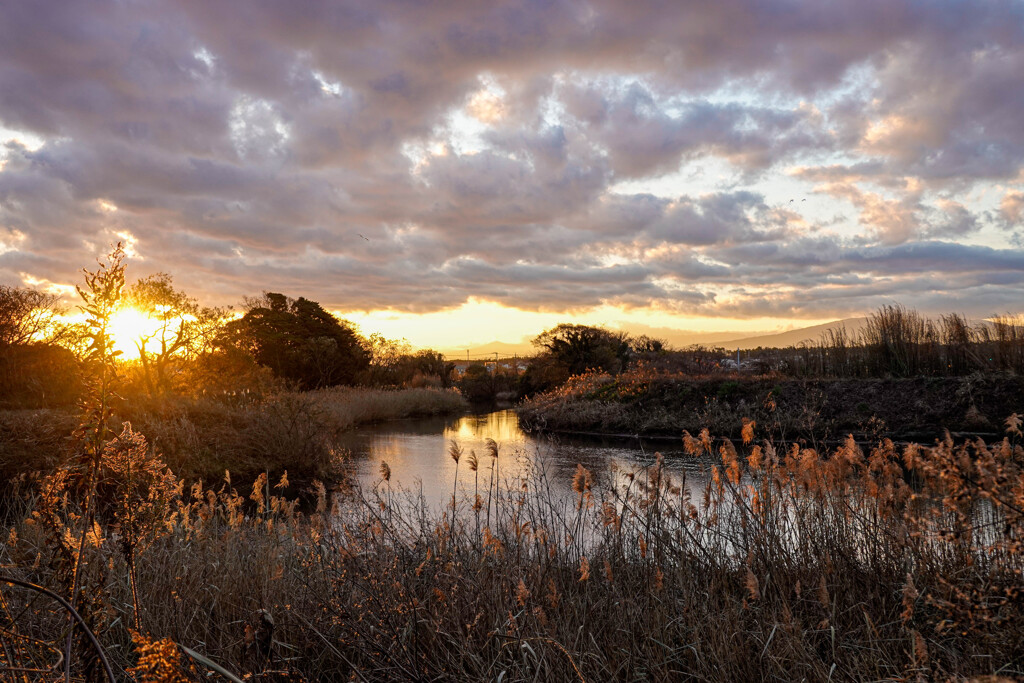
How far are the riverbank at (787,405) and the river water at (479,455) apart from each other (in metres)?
1.18

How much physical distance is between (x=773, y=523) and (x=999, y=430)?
45.6 feet

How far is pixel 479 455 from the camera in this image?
1288 centimetres

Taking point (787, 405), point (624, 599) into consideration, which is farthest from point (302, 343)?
point (624, 599)

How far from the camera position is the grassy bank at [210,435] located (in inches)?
407

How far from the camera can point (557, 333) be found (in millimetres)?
29734

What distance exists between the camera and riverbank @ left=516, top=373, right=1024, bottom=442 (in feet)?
51.6

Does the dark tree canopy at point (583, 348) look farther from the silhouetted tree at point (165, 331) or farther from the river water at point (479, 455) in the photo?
the silhouetted tree at point (165, 331)

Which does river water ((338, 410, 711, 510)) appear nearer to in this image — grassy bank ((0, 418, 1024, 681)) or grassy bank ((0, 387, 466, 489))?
grassy bank ((0, 387, 466, 489))

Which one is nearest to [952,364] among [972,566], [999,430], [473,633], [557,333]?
[999,430]

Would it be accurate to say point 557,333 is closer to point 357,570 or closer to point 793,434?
point 793,434

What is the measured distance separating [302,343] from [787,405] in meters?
20.8

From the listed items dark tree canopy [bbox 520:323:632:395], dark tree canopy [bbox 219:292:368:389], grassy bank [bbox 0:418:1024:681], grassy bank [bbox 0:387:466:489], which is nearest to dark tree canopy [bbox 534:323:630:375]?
dark tree canopy [bbox 520:323:632:395]

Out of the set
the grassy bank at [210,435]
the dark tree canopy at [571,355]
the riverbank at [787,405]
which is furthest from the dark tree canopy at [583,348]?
the grassy bank at [210,435]

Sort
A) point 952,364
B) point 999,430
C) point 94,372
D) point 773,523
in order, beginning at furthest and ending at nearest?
point 952,364 → point 999,430 → point 773,523 → point 94,372
